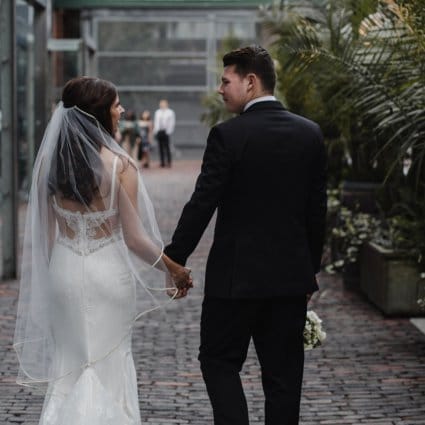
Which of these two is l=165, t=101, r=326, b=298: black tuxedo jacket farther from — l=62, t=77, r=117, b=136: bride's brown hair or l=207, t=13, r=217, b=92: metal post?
l=207, t=13, r=217, b=92: metal post

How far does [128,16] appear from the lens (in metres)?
32.9

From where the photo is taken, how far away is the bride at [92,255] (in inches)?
195

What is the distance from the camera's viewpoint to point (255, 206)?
464 cm

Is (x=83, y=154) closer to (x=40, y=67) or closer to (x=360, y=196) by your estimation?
(x=360, y=196)

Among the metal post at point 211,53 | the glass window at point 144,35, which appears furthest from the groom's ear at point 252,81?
the glass window at point 144,35

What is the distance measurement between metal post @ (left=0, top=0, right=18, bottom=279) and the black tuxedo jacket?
6797mm

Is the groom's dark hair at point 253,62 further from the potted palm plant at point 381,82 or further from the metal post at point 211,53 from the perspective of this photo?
the metal post at point 211,53

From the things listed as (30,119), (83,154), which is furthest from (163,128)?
(83,154)

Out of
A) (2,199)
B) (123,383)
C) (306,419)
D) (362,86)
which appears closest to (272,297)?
(123,383)

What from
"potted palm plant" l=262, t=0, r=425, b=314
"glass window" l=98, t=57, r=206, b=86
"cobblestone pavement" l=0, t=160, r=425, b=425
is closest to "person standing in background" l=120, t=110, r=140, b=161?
"glass window" l=98, t=57, r=206, b=86

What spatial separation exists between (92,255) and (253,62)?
1086mm

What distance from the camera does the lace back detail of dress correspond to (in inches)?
195

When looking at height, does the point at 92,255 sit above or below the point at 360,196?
above

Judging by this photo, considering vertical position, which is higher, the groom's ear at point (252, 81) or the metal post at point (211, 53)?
the groom's ear at point (252, 81)
